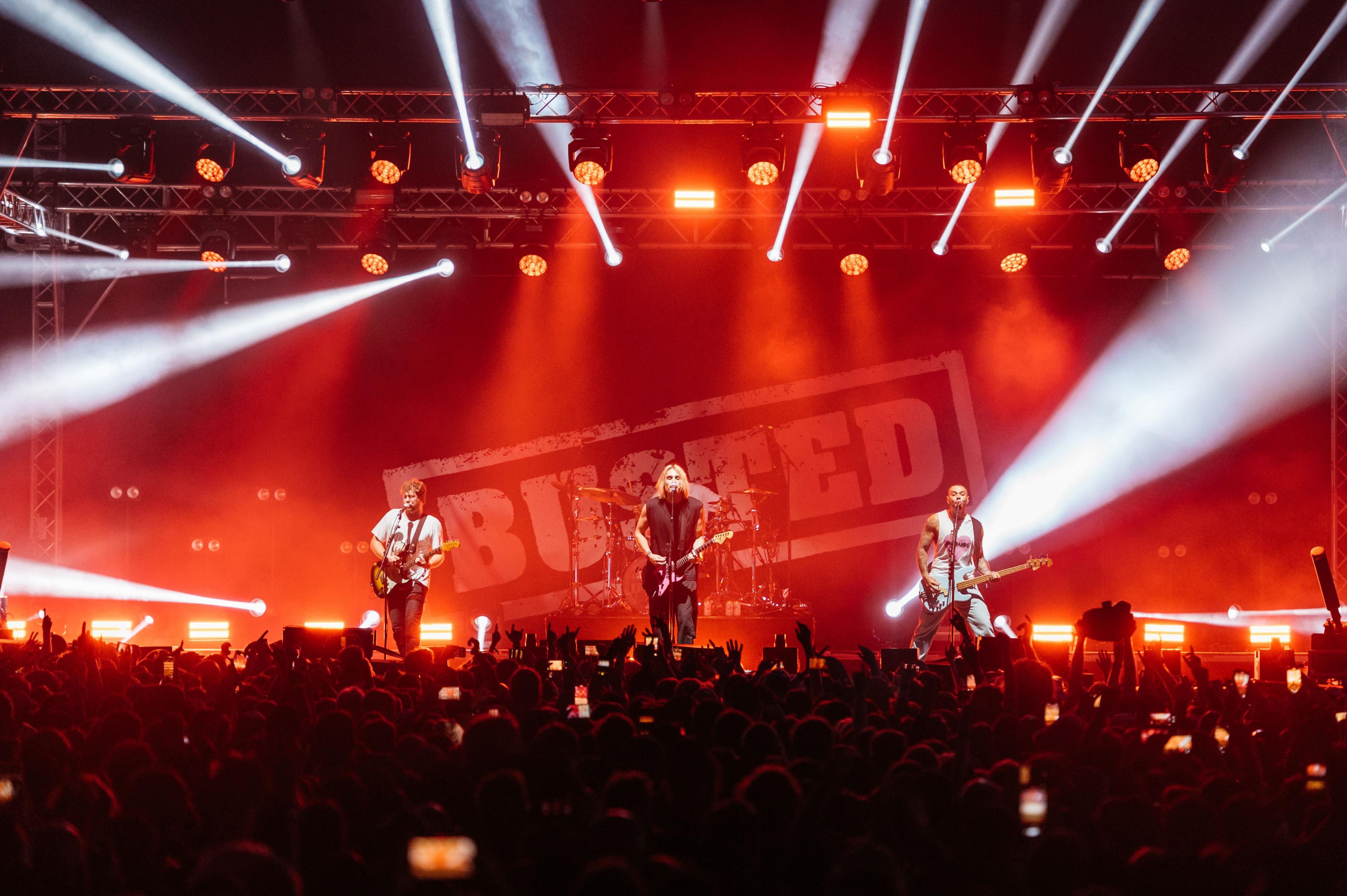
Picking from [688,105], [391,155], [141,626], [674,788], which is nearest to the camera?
[674,788]

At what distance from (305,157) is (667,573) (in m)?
5.35

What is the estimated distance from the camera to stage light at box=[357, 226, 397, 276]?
36.4 ft

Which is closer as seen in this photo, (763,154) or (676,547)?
(676,547)

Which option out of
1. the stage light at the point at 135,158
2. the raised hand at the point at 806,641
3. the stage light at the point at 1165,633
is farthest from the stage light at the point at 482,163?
the stage light at the point at 1165,633

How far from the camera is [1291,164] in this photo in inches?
423

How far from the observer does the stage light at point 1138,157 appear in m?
9.09

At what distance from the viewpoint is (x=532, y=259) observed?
439 inches

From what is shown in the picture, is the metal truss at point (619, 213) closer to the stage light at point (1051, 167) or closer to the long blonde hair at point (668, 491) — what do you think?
the stage light at point (1051, 167)

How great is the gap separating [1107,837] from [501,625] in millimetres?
10936

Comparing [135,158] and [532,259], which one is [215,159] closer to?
[135,158]

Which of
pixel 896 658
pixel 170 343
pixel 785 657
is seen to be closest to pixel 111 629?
pixel 170 343

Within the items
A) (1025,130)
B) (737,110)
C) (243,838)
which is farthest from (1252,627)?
(243,838)

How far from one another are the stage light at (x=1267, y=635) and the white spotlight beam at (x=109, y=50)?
461 inches

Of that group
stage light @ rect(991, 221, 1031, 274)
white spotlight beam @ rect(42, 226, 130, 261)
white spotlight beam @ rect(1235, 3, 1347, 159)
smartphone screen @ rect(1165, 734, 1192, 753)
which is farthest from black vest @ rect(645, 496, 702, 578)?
white spotlight beam @ rect(42, 226, 130, 261)
